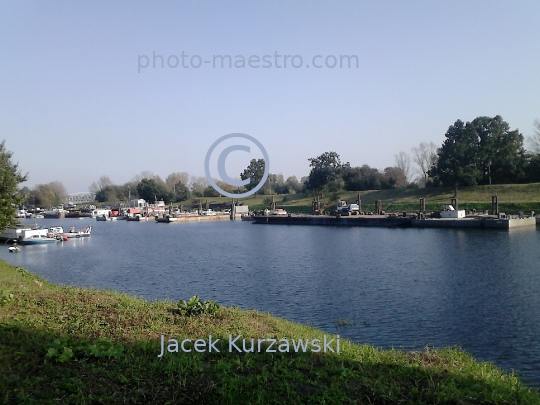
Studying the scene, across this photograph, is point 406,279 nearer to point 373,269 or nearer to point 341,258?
point 373,269

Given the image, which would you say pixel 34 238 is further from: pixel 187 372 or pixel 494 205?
pixel 494 205

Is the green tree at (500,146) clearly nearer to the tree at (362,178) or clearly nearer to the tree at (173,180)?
the tree at (362,178)

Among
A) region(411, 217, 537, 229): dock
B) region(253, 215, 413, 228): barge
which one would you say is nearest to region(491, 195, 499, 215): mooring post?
region(411, 217, 537, 229): dock

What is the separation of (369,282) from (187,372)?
14112 mm

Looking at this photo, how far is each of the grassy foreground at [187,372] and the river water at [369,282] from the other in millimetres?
4060

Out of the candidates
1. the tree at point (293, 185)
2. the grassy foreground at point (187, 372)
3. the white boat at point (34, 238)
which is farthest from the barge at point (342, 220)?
the grassy foreground at point (187, 372)

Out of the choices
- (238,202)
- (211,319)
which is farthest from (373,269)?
(238,202)

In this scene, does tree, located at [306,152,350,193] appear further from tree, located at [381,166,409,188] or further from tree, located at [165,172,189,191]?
tree, located at [165,172,189,191]

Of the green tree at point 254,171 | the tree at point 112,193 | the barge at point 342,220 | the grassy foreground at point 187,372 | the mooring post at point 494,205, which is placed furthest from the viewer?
the tree at point 112,193

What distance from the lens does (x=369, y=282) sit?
1867cm

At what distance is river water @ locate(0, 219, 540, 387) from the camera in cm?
1178

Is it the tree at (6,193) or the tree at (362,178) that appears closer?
the tree at (6,193)

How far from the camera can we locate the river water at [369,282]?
1178cm

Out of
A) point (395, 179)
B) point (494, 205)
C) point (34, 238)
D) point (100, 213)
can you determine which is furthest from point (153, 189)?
point (100, 213)
